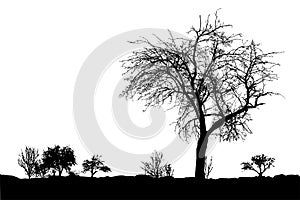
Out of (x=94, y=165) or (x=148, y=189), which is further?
(x=94, y=165)

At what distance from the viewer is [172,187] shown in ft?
57.7

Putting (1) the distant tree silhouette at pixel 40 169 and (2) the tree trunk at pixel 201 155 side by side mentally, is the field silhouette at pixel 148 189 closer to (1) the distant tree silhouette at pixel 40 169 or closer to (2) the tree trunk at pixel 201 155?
(2) the tree trunk at pixel 201 155

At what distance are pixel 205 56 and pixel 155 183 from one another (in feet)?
39.5

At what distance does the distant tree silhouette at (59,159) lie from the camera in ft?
244

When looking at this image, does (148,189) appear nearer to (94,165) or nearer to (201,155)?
(201,155)

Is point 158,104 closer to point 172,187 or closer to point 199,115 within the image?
point 199,115

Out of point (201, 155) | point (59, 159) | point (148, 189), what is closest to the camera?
point (148, 189)

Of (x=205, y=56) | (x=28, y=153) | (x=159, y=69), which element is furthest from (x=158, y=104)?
(x=28, y=153)

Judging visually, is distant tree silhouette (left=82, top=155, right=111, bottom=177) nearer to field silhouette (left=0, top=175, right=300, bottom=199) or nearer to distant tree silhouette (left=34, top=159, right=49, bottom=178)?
distant tree silhouette (left=34, top=159, right=49, bottom=178)

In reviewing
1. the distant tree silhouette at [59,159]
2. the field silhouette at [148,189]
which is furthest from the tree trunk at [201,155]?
the distant tree silhouette at [59,159]

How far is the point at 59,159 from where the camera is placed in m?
74.8

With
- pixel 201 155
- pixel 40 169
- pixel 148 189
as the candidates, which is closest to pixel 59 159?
pixel 40 169

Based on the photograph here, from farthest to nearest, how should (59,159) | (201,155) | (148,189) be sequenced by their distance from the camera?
(59,159), (201,155), (148,189)

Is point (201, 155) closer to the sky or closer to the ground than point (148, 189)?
closer to the sky
